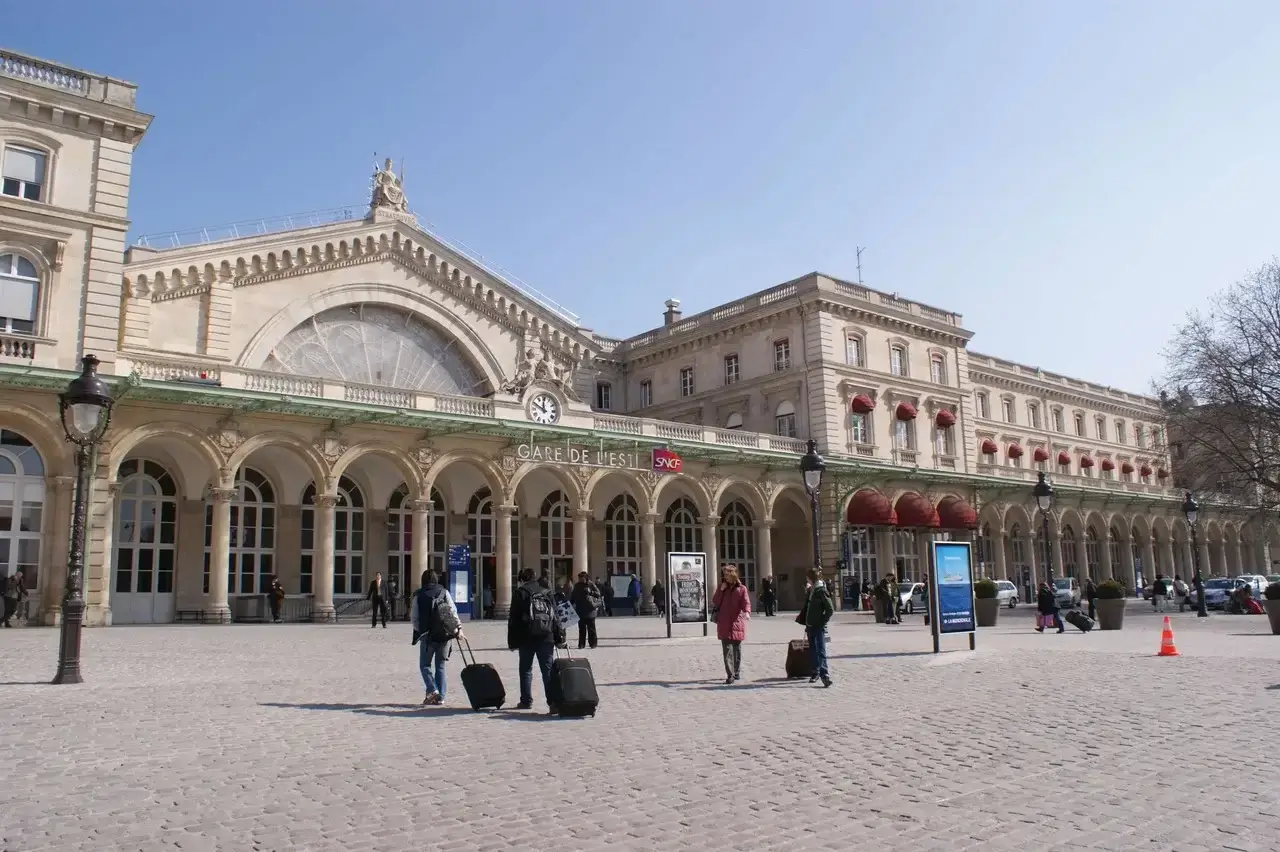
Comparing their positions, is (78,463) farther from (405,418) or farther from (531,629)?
(405,418)

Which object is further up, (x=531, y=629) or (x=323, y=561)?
(x=323, y=561)

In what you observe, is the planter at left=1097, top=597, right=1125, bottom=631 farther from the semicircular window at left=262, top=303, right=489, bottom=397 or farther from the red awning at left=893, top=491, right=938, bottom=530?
the semicircular window at left=262, top=303, right=489, bottom=397

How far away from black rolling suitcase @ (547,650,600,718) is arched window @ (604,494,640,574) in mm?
29041

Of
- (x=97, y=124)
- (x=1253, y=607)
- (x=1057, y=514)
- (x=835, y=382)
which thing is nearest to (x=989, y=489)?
(x=1057, y=514)

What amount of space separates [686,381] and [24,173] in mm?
29538

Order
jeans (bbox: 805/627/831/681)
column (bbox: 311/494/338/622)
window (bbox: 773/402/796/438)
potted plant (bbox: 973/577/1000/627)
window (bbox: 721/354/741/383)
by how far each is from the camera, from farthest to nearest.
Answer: window (bbox: 721/354/741/383) → window (bbox: 773/402/796/438) → column (bbox: 311/494/338/622) → potted plant (bbox: 973/577/1000/627) → jeans (bbox: 805/627/831/681)

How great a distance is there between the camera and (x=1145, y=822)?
6125 mm

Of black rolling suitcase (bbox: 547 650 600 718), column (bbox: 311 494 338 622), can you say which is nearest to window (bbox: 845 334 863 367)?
column (bbox: 311 494 338 622)

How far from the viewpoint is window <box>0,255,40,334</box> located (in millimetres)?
25078

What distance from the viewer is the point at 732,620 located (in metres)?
13.7

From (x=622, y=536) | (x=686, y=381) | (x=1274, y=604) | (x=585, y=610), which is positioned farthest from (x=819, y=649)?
(x=686, y=381)

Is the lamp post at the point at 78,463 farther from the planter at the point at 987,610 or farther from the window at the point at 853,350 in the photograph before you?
the window at the point at 853,350

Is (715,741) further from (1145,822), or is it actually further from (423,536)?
(423,536)

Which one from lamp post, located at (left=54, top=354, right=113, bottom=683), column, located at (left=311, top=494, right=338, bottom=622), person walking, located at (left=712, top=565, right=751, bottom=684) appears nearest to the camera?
lamp post, located at (left=54, top=354, right=113, bottom=683)
